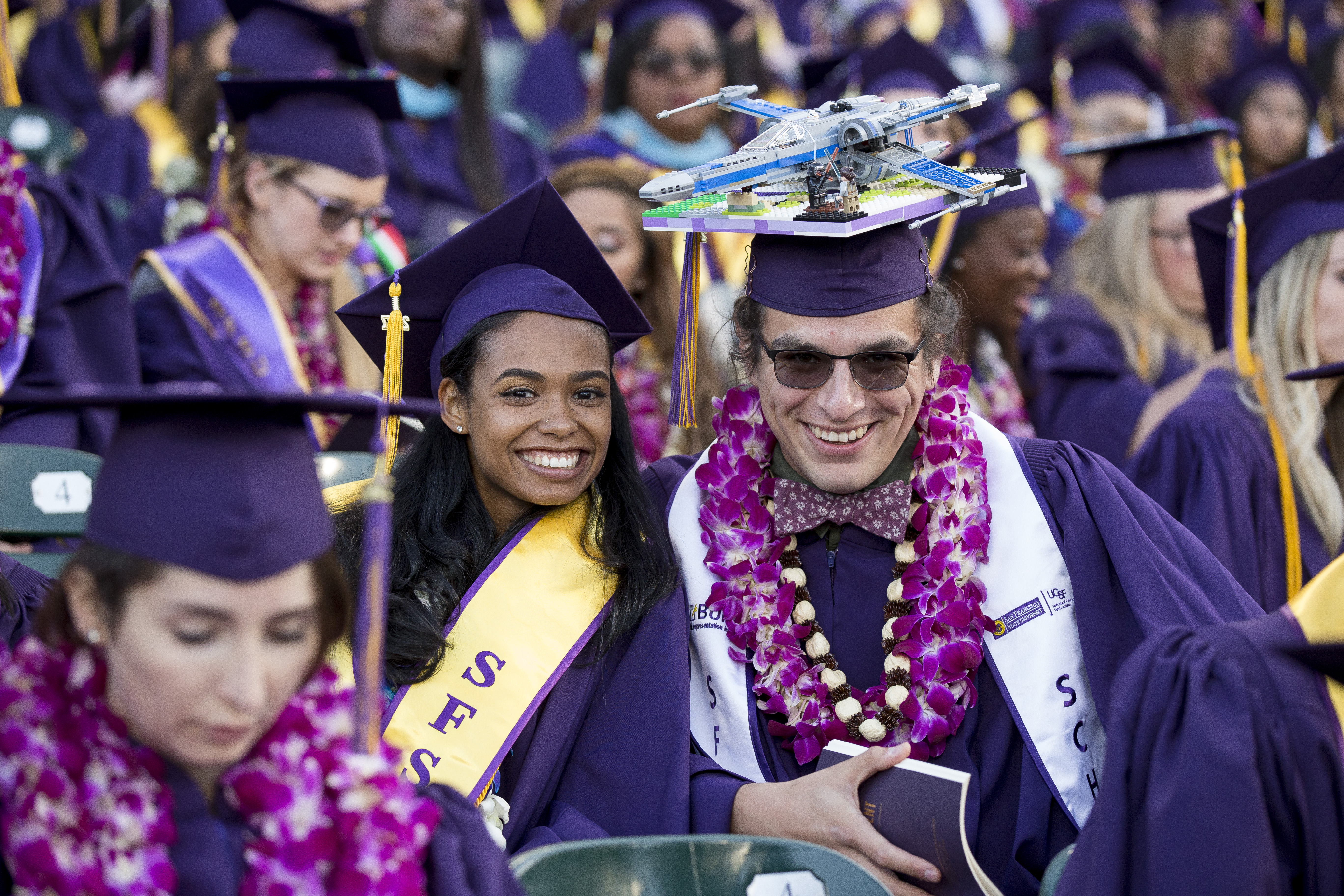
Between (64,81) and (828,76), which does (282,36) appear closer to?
(64,81)

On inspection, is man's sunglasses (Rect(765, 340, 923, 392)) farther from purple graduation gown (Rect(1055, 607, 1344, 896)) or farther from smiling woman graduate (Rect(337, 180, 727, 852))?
purple graduation gown (Rect(1055, 607, 1344, 896))

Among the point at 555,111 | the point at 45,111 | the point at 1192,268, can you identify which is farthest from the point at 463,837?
the point at 555,111

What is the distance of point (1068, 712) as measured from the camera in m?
2.76

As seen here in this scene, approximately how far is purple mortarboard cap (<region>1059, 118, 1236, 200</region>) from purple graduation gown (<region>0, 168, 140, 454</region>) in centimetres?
364

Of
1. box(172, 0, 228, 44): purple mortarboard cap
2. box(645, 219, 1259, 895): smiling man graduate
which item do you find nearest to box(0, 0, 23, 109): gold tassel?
box(172, 0, 228, 44): purple mortarboard cap

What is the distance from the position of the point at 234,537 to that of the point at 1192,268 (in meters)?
4.77

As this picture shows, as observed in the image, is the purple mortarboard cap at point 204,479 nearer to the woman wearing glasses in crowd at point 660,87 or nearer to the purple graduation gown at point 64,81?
the woman wearing glasses in crowd at point 660,87

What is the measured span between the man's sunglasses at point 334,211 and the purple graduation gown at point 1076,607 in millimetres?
2442

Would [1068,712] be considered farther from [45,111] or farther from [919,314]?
[45,111]

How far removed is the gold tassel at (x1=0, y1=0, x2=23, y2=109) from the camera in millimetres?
4980

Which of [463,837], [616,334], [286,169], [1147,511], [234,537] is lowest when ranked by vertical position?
[463,837]

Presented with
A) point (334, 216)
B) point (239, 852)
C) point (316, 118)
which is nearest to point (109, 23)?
point (316, 118)

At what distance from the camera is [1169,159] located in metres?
5.49

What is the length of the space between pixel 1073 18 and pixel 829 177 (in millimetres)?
8255
